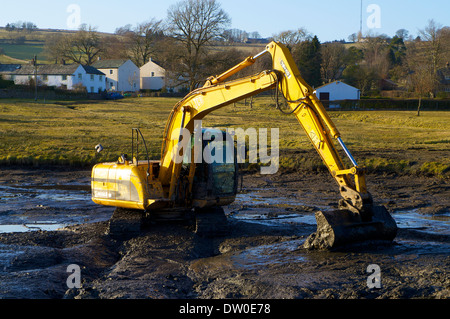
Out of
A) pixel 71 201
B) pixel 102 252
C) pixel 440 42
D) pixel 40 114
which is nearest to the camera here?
pixel 102 252

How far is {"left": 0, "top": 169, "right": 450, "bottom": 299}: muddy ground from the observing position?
9609 millimetres

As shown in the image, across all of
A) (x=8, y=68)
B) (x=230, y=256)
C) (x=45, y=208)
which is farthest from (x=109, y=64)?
(x=230, y=256)

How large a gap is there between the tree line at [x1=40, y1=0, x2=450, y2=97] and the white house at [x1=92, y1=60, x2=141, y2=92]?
5.28 m

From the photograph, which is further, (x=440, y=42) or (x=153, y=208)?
(x=440, y=42)

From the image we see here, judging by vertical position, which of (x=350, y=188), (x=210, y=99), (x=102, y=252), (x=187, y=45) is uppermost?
(x=187, y=45)

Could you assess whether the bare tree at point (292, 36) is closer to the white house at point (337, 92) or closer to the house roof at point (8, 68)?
the white house at point (337, 92)

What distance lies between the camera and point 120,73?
98.4 m

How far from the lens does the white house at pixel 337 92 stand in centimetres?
6719

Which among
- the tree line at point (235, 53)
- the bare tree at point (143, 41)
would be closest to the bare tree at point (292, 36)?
the tree line at point (235, 53)

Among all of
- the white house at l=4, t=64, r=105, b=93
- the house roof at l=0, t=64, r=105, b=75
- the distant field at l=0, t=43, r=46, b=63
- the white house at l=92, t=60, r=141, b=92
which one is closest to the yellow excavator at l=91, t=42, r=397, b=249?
the white house at l=4, t=64, r=105, b=93
